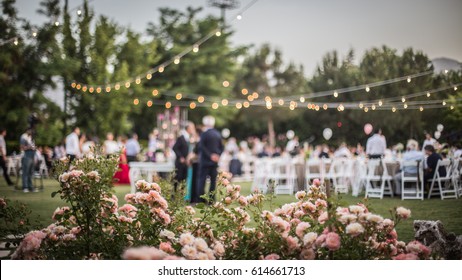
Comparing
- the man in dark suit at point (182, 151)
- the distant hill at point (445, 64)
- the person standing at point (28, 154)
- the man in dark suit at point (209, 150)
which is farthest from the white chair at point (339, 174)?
the man in dark suit at point (182, 151)

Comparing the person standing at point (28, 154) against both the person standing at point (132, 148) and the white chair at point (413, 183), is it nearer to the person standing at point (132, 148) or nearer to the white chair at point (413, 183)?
the white chair at point (413, 183)

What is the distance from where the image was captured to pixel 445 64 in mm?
5223

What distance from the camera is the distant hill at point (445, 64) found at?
519cm

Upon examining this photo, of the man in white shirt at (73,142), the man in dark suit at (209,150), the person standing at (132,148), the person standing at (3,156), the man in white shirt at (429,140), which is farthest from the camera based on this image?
the person standing at (132,148)

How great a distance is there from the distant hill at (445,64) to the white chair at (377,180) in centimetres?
100

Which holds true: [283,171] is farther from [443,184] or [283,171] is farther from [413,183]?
[443,184]

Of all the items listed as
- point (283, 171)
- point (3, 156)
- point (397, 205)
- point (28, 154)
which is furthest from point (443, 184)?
point (283, 171)

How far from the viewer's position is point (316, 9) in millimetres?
5363

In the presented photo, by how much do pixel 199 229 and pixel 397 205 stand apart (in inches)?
65.5

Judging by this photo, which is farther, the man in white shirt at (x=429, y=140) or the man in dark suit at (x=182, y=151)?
the man in dark suit at (x=182, y=151)
